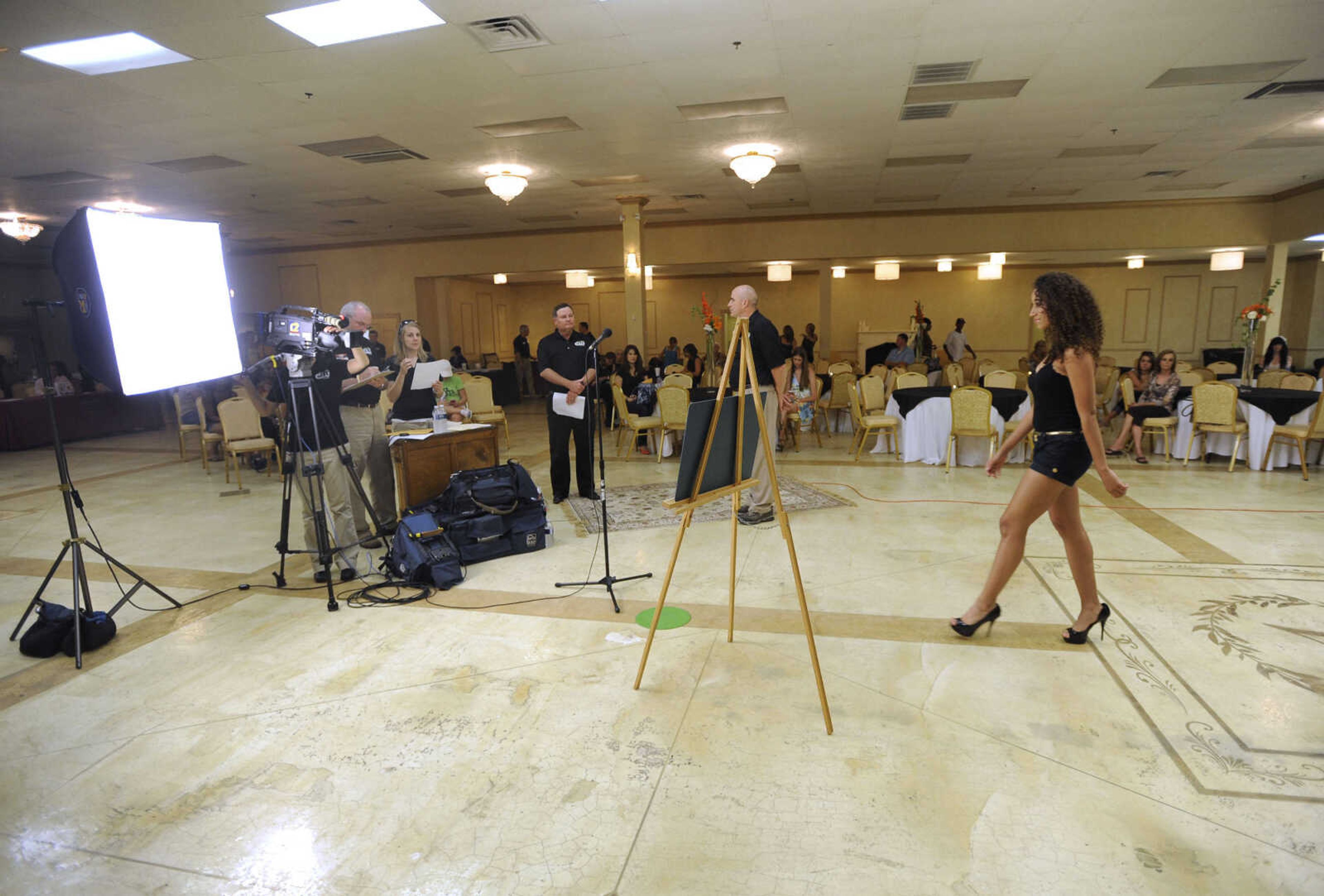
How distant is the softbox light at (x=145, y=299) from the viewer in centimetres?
260

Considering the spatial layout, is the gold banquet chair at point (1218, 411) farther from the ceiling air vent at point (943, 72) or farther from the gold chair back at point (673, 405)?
Result: the gold chair back at point (673, 405)

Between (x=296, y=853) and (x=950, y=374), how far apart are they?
33.3 feet

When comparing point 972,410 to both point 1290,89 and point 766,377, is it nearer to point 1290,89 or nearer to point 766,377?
point 766,377

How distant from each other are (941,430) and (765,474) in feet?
9.00

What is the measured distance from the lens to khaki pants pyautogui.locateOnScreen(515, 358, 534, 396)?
16188mm

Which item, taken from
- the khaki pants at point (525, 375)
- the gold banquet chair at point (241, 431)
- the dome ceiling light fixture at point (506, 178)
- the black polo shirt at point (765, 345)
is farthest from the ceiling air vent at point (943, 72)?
→ the khaki pants at point (525, 375)

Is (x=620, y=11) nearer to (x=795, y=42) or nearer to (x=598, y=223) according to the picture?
(x=795, y=42)

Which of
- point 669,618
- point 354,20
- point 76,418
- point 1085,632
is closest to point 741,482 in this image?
point 669,618

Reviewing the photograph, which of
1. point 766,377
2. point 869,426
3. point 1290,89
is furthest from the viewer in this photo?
point 869,426

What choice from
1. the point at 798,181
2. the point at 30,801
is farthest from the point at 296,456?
the point at 798,181

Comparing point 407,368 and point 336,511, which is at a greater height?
point 407,368

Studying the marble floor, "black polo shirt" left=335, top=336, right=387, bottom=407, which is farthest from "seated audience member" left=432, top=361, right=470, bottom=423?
the marble floor

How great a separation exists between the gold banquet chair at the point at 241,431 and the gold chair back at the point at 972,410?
698 centimetres

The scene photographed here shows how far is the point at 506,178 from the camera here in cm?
809
